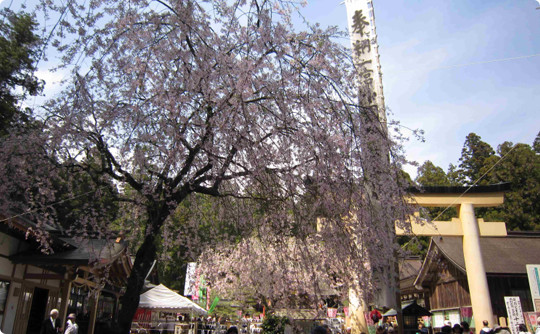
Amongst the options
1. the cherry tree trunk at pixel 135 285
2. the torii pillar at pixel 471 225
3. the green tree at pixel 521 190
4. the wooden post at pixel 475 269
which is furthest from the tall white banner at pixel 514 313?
the green tree at pixel 521 190

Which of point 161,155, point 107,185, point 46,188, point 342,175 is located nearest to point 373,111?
point 342,175

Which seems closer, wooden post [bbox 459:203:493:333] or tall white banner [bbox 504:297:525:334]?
tall white banner [bbox 504:297:525:334]

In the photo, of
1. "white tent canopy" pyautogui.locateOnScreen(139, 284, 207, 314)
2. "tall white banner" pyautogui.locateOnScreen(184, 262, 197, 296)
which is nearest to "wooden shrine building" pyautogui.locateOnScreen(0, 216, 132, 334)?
"white tent canopy" pyautogui.locateOnScreen(139, 284, 207, 314)

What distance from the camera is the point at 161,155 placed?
19.1 feet

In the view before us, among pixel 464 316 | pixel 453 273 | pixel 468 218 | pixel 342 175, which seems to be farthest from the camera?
pixel 453 273

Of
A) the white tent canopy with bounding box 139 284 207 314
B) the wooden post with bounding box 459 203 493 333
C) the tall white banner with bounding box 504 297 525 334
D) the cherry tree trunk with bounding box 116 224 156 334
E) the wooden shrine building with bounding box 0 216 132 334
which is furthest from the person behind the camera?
the white tent canopy with bounding box 139 284 207 314

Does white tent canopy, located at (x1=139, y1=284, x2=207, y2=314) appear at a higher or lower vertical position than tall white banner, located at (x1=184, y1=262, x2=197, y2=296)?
lower

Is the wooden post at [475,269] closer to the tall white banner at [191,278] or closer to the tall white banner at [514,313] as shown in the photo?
the tall white banner at [514,313]

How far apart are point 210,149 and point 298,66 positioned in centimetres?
166

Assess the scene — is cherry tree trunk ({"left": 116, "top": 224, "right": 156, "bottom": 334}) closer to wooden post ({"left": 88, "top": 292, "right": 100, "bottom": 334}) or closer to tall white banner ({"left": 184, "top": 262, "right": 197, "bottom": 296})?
wooden post ({"left": 88, "top": 292, "right": 100, "bottom": 334})

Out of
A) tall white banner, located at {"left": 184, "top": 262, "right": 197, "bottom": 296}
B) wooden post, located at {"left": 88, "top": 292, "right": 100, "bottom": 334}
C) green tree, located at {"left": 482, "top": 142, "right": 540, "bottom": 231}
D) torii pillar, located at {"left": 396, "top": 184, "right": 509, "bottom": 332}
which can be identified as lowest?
wooden post, located at {"left": 88, "top": 292, "right": 100, "bottom": 334}

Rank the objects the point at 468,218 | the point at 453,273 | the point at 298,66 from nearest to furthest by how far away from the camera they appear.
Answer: the point at 298,66
the point at 468,218
the point at 453,273

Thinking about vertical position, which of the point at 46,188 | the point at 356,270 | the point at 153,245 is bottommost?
the point at 356,270

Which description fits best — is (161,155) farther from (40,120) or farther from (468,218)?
(468,218)
